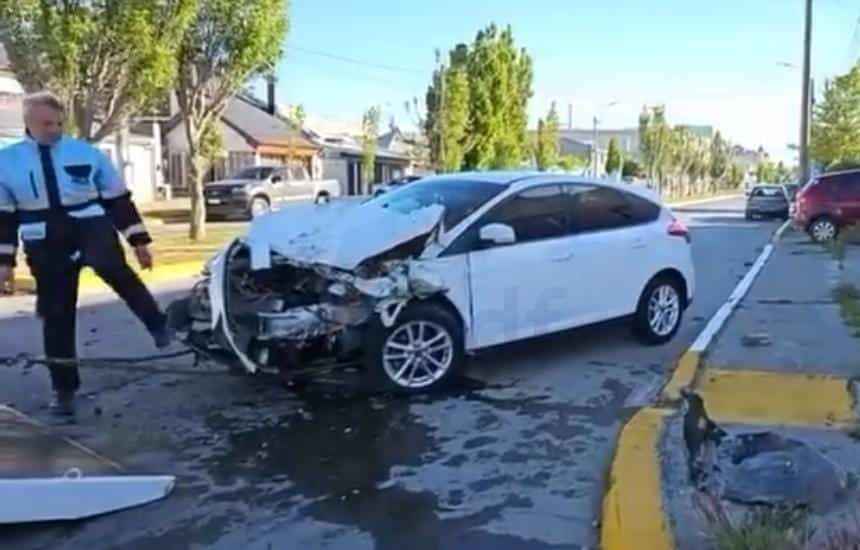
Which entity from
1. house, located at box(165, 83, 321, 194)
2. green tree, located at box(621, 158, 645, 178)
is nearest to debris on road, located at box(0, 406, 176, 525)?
house, located at box(165, 83, 321, 194)

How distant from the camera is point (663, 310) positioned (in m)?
9.00

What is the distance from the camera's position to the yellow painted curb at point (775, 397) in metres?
5.97

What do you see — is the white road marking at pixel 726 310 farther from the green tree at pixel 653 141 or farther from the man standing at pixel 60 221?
the green tree at pixel 653 141

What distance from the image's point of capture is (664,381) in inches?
293

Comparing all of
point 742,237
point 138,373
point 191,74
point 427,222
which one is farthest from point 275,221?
point 742,237

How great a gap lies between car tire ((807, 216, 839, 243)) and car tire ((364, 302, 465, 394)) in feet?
57.9

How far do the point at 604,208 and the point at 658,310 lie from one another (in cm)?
109

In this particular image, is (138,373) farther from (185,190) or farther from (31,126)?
(185,190)

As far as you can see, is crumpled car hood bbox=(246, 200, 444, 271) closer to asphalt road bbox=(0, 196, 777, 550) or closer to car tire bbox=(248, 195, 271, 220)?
asphalt road bbox=(0, 196, 777, 550)

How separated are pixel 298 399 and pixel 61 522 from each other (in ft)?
7.99

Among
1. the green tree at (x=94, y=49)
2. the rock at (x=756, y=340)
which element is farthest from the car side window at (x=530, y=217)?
the green tree at (x=94, y=49)

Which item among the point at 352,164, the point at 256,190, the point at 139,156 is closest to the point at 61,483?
the point at 256,190

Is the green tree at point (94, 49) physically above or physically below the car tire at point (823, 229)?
above

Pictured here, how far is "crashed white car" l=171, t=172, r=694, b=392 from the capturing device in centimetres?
668
